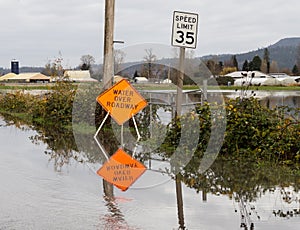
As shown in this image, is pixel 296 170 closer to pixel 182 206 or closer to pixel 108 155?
pixel 182 206

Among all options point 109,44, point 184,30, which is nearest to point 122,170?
point 184,30

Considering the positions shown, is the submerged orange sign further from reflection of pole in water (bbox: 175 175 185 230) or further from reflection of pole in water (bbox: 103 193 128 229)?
reflection of pole in water (bbox: 103 193 128 229)

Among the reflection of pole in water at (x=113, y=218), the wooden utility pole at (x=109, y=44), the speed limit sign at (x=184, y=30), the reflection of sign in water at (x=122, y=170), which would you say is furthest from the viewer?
the wooden utility pole at (x=109, y=44)

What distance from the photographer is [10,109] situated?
31484 millimetres

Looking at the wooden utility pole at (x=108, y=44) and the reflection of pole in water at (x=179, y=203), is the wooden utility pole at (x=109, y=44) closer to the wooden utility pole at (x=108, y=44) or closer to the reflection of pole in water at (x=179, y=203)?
the wooden utility pole at (x=108, y=44)

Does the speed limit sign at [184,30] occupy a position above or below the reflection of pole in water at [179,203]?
above

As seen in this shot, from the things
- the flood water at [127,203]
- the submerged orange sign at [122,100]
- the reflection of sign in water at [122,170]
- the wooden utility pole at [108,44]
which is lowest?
the reflection of sign in water at [122,170]

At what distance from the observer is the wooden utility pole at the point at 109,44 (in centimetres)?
1997

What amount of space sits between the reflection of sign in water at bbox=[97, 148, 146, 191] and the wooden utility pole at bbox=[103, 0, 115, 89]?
698 cm

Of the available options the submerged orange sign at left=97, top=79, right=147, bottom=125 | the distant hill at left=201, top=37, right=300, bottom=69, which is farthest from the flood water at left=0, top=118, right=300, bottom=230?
the distant hill at left=201, top=37, right=300, bottom=69

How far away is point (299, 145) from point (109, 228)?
6267mm

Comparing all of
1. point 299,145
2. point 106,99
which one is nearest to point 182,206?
point 299,145

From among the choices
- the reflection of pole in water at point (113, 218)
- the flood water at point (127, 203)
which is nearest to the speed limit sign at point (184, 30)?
the flood water at point (127, 203)

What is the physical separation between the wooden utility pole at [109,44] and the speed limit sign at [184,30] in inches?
248
